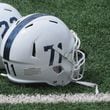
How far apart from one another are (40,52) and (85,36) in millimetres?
1555

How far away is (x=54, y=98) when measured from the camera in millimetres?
4184

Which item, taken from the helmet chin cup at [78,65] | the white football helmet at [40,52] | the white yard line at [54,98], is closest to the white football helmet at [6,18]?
the white football helmet at [40,52]

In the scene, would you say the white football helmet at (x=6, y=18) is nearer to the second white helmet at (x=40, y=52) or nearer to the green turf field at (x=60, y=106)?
the second white helmet at (x=40, y=52)

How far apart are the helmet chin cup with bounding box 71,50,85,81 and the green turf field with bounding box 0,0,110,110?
3.2 inches

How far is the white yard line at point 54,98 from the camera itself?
414cm

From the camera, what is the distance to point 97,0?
7.01m

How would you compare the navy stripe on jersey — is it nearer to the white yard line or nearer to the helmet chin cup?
the white yard line

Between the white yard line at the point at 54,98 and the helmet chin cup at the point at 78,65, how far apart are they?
20cm

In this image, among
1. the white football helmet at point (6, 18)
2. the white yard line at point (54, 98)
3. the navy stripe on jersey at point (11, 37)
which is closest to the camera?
the white yard line at point (54, 98)

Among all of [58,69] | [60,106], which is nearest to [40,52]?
[58,69]

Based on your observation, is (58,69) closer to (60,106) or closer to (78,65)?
(78,65)

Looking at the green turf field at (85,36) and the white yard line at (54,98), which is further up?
the white yard line at (54,98)

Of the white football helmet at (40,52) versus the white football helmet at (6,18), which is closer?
the white football helmet at (40,52)

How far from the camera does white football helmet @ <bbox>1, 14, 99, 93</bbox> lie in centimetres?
420
